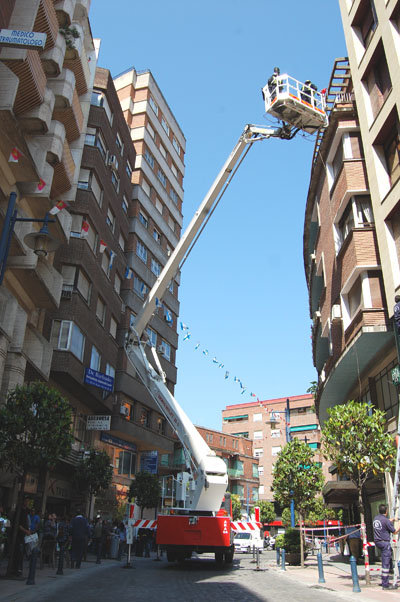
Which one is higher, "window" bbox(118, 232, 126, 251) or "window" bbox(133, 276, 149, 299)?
"window" bbox(118, 232, 126, 251)

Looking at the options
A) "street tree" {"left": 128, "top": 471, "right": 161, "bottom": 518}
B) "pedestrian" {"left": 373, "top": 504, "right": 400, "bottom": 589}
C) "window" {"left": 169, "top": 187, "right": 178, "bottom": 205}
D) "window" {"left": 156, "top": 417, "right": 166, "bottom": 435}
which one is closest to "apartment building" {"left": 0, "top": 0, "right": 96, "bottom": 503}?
"street tree" {"left": 128, "top": 471, "right": 161, "bottom": 518}

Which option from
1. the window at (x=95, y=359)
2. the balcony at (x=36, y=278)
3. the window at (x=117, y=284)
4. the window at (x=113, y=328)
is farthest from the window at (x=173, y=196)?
the balcony at (x=36, y=278)

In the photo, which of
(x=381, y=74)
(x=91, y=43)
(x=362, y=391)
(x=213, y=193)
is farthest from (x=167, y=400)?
(x=91, y=43)

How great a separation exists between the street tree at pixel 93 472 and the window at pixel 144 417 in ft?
31.5

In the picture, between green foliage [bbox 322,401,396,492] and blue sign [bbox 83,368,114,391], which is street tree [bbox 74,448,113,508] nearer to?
blue sign [bbox 83,368,114,391]

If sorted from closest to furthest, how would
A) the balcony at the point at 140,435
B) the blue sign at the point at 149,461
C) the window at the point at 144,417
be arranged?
1. the balcony at the point at 140,435
2. the blue sign at the point at 149,461
3. the window at the point at 144,417

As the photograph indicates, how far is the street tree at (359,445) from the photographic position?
12953 mm

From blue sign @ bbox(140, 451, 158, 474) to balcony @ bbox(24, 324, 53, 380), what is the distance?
1628 centimetres

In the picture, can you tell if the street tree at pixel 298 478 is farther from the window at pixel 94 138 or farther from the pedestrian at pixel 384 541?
the window at pixel 94 138

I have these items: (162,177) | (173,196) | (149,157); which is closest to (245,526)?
(149,157)

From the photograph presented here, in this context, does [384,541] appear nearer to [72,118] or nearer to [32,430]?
[32,430]

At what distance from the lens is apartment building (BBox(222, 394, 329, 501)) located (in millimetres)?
74750

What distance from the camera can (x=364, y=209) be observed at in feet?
62.3

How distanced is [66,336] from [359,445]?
15.1m
